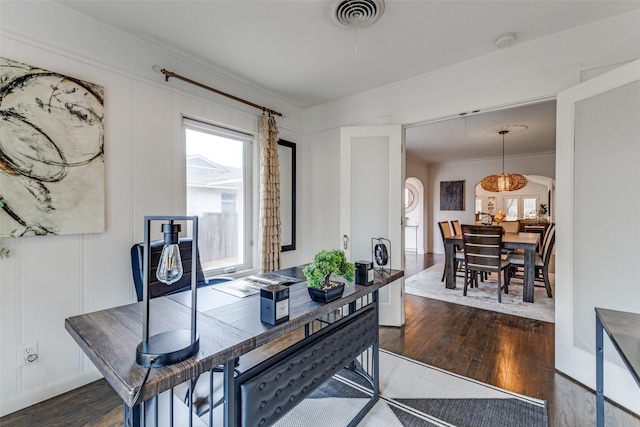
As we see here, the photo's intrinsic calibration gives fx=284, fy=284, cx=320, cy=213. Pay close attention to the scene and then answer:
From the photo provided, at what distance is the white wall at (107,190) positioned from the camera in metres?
1.80

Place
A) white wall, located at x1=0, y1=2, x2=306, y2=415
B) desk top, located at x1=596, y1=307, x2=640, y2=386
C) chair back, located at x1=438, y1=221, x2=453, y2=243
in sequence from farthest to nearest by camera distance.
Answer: chair back, located at x1=438, y1=221, x2=453, y2=243
white wall, located at x1=0, y1=2, x2=306, y2=415
desk top, located at x1=596, y1=307, x2=640, y2=386

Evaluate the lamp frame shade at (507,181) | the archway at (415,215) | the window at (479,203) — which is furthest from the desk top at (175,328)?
the window at (479,203)

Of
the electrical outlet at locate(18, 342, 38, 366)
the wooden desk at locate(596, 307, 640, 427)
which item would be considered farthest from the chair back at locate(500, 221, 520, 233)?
the electrical outlet at locate(18, 342, 38, 366)

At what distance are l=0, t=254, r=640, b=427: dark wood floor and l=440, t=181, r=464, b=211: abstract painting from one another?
15.9 ft

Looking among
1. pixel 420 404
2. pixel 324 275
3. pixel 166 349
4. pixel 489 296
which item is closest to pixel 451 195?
pixel 489 296

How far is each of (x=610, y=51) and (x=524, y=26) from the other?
0.63m

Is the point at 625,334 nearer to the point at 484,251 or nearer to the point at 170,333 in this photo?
the point at 170,333

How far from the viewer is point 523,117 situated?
432 centimetres

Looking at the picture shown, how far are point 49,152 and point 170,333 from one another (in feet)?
5.74

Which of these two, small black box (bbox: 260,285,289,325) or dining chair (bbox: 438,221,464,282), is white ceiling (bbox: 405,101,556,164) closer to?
dining chair (bbox: 438,221,464,282)

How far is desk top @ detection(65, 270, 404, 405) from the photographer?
810 millimetres

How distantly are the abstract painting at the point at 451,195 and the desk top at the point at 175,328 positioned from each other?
7.23 m

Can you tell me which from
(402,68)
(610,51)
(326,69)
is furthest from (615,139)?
(326,69)

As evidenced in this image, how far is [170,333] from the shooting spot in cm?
100
